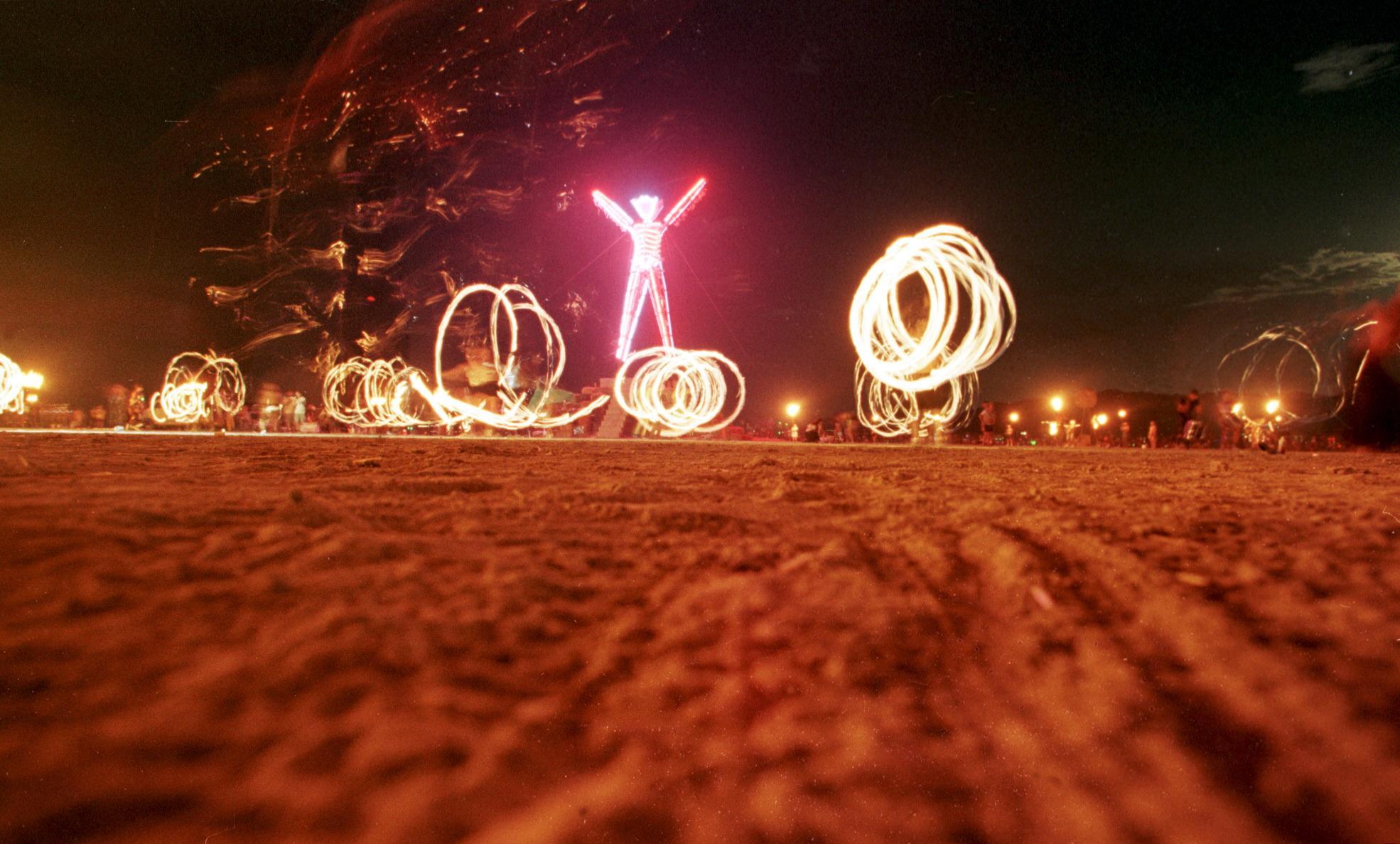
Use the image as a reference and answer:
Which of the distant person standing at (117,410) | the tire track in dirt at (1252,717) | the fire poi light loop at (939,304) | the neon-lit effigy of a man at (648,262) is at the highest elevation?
the neon-lit effigy of a man at (648,262)

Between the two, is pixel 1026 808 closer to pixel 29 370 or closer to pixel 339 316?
pixel 339 316

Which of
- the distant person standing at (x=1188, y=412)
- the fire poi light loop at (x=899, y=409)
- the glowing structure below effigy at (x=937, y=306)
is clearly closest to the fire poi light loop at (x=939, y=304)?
the glowing structure below effigy at (x=937, y=306)

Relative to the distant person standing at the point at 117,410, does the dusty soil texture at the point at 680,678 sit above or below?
below

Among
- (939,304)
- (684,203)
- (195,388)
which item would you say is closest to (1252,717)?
(939,304)

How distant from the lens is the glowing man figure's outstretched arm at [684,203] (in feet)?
89.0

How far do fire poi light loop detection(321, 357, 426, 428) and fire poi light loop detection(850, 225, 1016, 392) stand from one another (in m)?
13.8

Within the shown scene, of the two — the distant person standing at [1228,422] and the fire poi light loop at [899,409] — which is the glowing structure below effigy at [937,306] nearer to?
the fire poi light loop at [899,409]

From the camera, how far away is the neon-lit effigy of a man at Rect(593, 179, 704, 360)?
26.8m

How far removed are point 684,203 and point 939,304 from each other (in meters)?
19.2

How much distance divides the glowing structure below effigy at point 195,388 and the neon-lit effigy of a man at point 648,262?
41.8ft

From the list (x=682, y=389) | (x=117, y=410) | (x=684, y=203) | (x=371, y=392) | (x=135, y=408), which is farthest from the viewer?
(x=684, y=203)

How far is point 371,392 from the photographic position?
20188 millimetres

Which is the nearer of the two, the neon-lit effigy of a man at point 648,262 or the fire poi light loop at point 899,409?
the fire poi light loop at point 899,409

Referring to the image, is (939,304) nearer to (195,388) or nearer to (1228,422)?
(1228,422)
